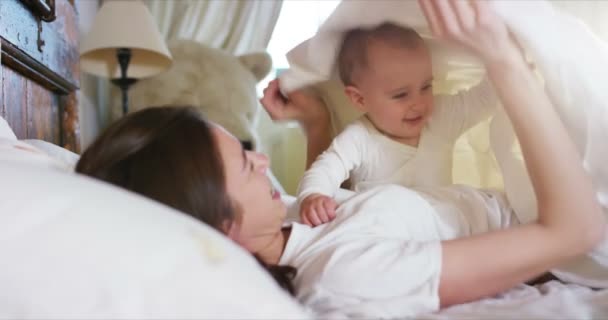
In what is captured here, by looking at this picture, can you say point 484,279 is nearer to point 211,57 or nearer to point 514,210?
point 514,210

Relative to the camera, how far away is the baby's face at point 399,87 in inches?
40.5

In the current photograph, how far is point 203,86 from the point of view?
253 centimetres

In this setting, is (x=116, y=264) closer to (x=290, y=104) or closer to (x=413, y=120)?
(x=413, y=120)

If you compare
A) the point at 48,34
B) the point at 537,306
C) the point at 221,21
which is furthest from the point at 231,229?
the point at 221,21

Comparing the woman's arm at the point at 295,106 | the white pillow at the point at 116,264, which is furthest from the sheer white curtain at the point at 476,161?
the white pillow at the point at 116,264

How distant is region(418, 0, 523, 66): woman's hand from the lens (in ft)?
2.11

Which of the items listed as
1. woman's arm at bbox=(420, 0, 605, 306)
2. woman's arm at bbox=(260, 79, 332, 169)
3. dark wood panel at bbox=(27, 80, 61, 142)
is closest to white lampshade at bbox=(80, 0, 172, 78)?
dark wood panel at bbox=(27, 80, 61, 142)

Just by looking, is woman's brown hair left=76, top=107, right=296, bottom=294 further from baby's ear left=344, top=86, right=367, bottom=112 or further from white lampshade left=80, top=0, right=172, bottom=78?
white lampshade left=80, top=0, right=172, bottom=78

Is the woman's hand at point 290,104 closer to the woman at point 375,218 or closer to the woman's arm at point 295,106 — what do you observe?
the woman's arm at point 295,106

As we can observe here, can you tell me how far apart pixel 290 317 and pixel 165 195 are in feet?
0.61

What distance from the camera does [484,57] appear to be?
66cm

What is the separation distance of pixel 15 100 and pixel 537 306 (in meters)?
1.12

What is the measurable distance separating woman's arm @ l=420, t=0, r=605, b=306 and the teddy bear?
1.87 meters

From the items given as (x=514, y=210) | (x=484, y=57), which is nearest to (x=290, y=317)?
(x=484, y=57)
